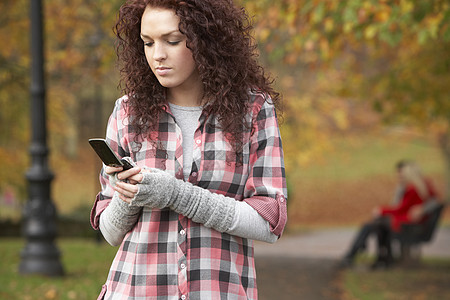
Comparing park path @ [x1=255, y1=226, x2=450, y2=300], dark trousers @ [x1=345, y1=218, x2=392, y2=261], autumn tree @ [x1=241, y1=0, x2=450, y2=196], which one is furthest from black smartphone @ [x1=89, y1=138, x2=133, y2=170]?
dark trousers @ [x1=345, y1=218, x2=392, y2=261]

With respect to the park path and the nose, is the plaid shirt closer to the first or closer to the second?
the nose

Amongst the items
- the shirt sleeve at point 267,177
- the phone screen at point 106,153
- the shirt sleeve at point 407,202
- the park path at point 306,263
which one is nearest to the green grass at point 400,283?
the park path at point 306,263

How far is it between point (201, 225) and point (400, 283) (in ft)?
24.3

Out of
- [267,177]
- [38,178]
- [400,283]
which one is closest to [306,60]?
[400,283]

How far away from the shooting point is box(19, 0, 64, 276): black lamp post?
7.69 m

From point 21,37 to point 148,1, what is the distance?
397 inches

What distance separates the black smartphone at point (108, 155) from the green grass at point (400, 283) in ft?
20.6

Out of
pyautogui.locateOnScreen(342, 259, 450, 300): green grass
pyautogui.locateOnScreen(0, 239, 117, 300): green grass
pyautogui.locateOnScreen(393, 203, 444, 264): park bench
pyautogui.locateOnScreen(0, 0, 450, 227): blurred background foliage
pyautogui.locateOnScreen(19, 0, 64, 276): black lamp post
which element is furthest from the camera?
pyautogui.locateOnScreen(393, 203, 444, 264): park bench

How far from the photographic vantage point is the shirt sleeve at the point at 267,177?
2.22m

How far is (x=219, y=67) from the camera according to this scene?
228 cm

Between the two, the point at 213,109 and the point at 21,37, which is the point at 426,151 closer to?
the point at 21,37

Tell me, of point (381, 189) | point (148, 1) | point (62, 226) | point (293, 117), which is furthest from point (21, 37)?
point (381, 189)

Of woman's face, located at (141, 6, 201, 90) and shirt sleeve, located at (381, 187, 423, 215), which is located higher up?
woman's face, located at (141, 6, 201, 90)

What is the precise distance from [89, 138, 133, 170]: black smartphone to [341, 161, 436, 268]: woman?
8645 millimetres
